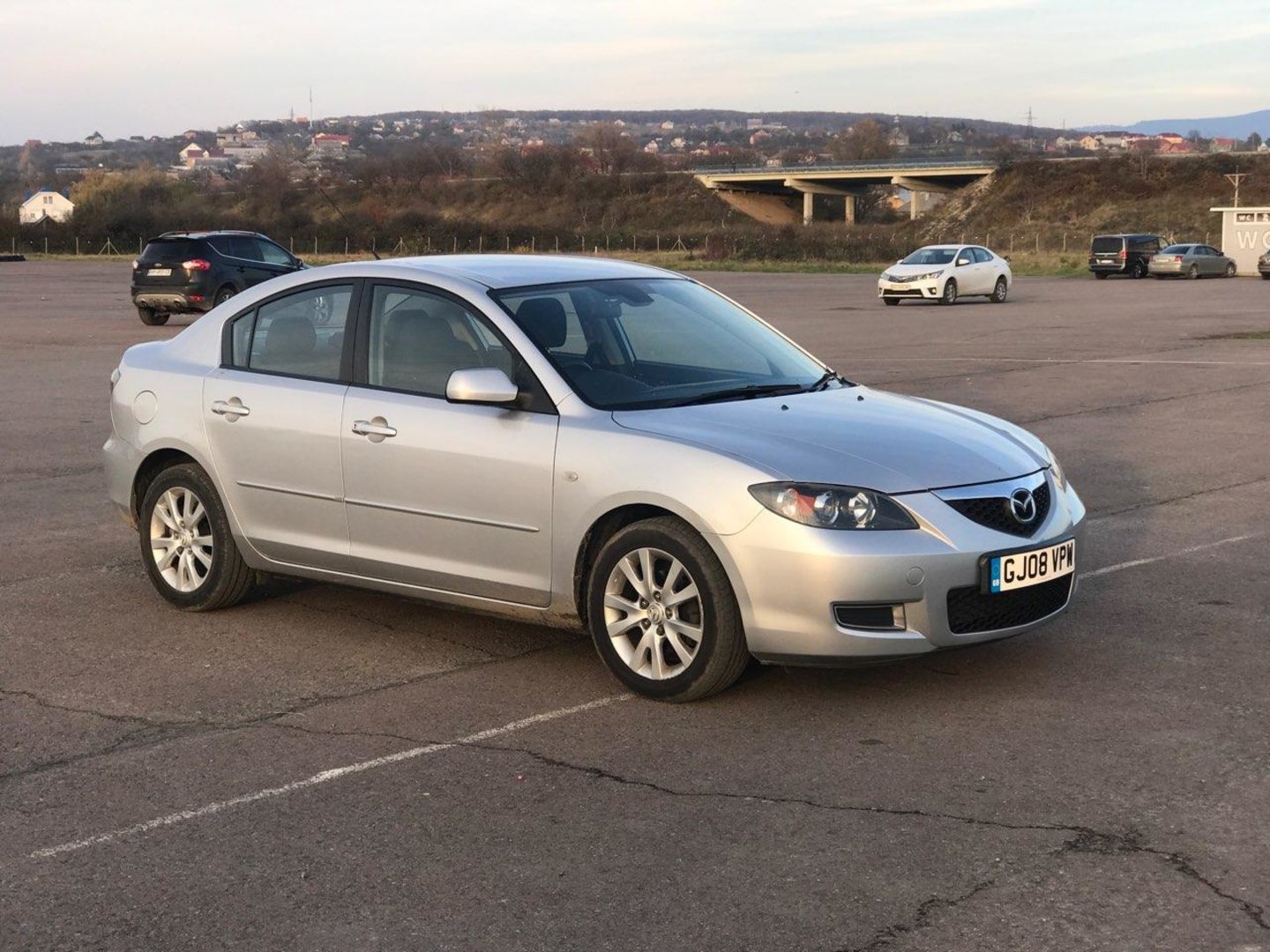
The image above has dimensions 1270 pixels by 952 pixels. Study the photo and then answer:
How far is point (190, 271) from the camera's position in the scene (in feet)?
96.8

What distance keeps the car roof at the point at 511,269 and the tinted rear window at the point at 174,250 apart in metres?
23.3

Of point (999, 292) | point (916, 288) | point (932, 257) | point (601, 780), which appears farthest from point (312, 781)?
point (999, 292)

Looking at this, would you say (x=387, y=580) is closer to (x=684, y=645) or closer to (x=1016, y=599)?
(x=684, y=645)

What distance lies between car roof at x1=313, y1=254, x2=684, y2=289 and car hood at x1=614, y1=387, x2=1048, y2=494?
1.00 m

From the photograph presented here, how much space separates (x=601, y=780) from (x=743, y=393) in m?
2.06

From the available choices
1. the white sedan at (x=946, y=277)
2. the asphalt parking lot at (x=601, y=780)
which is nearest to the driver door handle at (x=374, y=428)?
the asphalt parking lot at (x=601, y=780)

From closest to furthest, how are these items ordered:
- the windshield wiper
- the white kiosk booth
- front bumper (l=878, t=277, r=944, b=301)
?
the windshield wiper < front bumper (l=878, t=277, r=944, b=301) < the white kiosk booth

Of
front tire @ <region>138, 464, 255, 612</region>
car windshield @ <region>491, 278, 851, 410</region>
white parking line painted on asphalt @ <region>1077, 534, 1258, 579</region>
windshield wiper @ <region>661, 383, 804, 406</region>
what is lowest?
white parking line painted on asphalt @ <region>1077, 534, 1258, 579</region>

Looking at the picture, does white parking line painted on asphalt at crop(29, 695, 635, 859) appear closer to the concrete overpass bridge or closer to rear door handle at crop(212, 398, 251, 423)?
rear door handle at crop(212, 398, 251, 423)

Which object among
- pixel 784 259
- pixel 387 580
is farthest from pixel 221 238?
pixel 784 259

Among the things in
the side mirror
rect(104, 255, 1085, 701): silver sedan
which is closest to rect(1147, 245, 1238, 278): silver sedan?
rect(104, 255, 1085, 701): silver sedan

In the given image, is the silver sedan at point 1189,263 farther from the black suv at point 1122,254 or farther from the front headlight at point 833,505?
the front headlight at point 833,505

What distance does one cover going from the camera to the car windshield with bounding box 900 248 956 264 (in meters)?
39.5

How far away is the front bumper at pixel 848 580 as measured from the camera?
5.66 m
